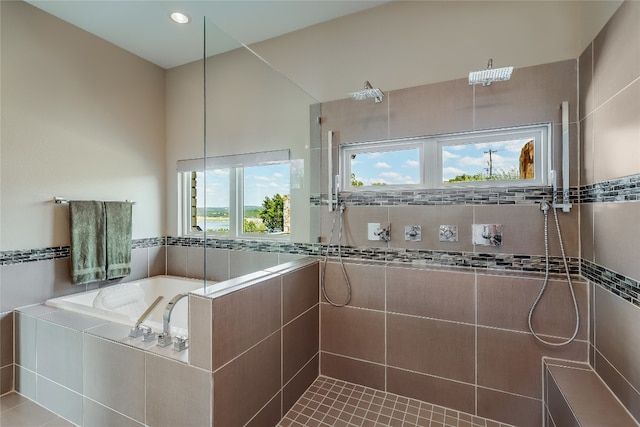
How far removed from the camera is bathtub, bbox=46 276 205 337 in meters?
1.73

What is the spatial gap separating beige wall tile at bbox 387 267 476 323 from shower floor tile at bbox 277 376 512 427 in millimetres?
591

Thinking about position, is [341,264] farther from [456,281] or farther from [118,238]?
[118,238]

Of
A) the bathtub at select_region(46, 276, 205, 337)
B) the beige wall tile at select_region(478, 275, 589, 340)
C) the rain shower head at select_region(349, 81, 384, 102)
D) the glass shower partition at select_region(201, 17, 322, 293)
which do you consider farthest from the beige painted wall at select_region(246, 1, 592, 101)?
the bathtub at select_region(46, 276, 205, 337)

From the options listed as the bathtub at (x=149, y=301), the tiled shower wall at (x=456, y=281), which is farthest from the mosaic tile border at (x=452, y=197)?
the bathtub at (x=149, y=301)

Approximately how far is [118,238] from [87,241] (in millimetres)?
254

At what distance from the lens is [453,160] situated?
2018mm

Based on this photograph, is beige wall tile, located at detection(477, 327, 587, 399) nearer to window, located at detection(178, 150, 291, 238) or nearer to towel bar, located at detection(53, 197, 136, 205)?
window, located at detection(178, 150, 291, 238)

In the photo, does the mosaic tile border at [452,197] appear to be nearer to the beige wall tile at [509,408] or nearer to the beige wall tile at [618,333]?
the beige wall tile at [618,333]

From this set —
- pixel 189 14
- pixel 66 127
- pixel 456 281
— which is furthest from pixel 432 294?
pixel 66 127

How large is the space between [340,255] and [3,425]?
2.33 metres

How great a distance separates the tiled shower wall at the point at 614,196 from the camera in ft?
4.00

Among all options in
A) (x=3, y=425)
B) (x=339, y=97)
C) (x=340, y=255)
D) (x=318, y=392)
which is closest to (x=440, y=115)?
(x=339, y=97)

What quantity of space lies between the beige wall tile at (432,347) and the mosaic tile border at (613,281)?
2.25ft

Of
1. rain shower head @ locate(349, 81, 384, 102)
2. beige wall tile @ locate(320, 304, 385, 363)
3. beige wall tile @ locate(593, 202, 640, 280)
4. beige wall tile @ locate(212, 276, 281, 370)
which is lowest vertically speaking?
beige wall tile @ locate(320, 304, 385, 363)
